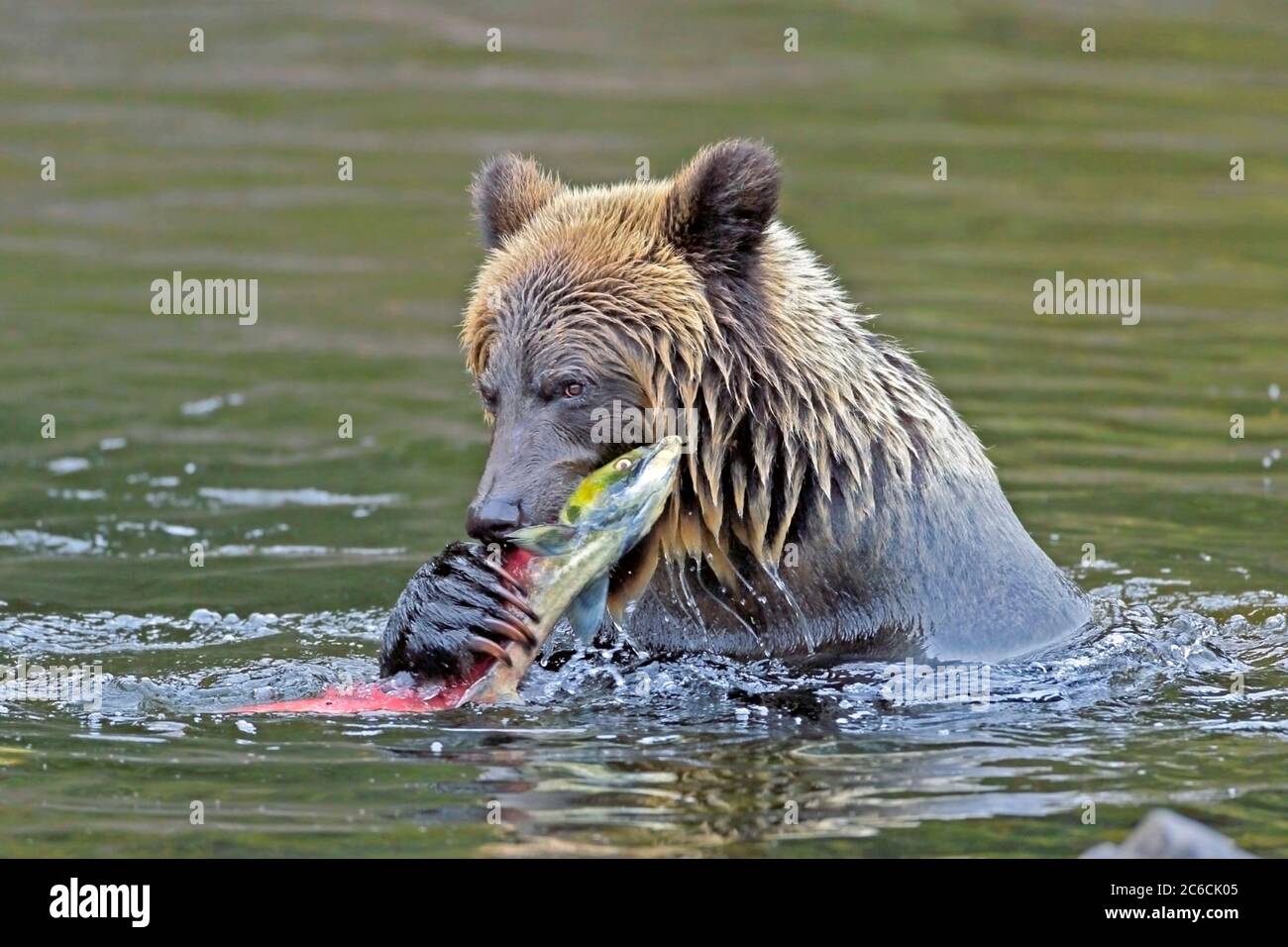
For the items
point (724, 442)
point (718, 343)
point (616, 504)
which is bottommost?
point (616, 504)

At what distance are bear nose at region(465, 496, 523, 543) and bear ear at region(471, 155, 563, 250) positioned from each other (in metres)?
1.68

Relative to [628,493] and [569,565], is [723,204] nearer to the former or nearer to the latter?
[628,493]

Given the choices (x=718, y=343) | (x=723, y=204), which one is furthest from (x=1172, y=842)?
→ (x=723, y=204)

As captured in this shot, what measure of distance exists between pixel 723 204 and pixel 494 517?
1682mm

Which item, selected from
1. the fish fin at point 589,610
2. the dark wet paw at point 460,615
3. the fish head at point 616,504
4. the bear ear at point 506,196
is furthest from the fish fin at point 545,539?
the bear ear at point 506,196

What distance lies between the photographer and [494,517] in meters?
7.87

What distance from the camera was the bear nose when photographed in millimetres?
7867

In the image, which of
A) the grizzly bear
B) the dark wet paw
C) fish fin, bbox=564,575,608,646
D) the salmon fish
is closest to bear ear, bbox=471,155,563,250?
the grizzly bear

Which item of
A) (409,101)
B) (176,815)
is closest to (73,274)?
(409,101)

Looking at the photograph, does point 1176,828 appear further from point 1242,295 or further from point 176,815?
point 1242,295

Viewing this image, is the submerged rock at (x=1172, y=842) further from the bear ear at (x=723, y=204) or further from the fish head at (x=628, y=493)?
the bear ear at (x=723, y=204)

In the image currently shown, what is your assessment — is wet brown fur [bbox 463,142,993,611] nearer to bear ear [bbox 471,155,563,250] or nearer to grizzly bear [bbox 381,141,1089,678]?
grizzly bear [bbox 381,141,1089,678]

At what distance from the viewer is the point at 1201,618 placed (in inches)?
408

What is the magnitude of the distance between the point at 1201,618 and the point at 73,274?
11603mm
